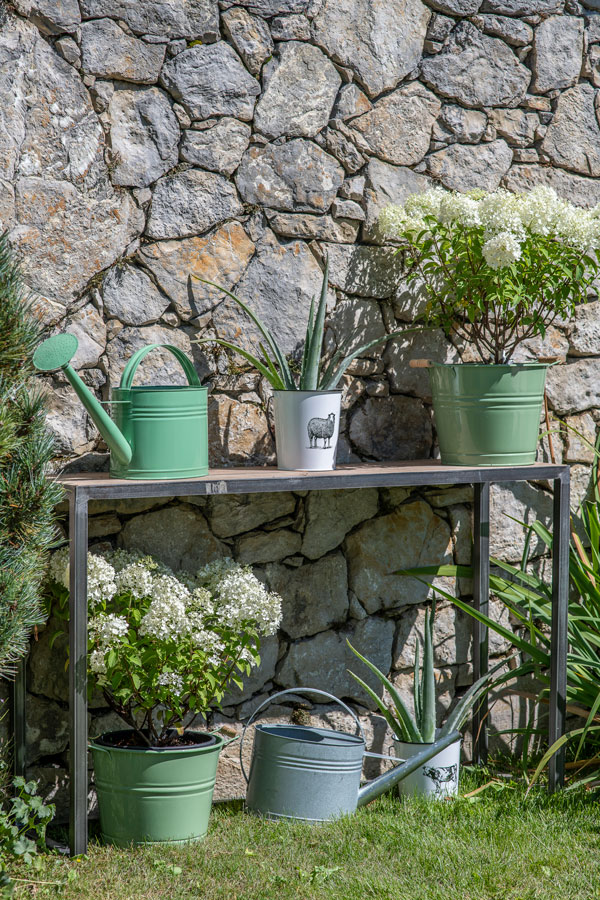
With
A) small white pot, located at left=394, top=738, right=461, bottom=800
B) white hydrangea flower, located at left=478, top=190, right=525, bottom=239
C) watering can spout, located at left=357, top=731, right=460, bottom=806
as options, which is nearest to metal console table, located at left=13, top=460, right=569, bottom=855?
small white pot, located at left=394, top=738, right=461, bottom=800

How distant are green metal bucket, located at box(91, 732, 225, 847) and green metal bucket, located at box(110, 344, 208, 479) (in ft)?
2.46

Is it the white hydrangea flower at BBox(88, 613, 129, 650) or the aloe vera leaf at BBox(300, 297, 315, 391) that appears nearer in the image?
the white hydrangea flower at BBox(88, 613, 129, 650)

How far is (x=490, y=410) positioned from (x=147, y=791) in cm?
147

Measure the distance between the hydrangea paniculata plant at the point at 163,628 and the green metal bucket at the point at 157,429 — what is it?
0.29 metres

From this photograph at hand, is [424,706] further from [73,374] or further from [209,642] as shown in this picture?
[73,374]

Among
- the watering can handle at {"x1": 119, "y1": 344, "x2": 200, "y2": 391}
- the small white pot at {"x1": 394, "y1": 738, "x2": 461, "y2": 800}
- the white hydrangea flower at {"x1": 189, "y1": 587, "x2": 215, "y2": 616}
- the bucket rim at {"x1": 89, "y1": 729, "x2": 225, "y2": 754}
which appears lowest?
the small white pot at {"x1": 394, "y1": 738, "x2": 461, "y2": 800}

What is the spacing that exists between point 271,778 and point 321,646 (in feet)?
1.61

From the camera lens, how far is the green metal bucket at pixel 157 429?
240 cm

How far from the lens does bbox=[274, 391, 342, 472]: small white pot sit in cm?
262

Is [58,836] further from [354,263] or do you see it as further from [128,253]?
[354,263]

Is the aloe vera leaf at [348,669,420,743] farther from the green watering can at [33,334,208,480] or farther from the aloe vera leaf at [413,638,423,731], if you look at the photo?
the green watering can at [33,334,208,480]

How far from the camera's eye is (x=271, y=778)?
2.64 metres

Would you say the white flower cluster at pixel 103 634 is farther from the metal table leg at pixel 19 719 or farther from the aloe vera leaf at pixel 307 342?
the aloe vera leaf at pixel 307 342

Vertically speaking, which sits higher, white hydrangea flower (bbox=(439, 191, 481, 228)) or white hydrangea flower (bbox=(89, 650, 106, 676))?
white hydrangea flower (bbox=(439, 191, 481, 228))
